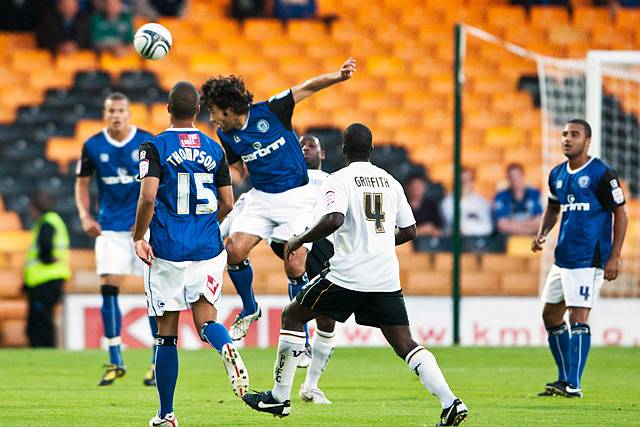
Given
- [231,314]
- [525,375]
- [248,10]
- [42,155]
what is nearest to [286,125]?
[525,375]

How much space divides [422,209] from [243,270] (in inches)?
310

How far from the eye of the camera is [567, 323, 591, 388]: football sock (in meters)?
10.0

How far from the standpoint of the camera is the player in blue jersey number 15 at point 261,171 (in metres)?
9.82

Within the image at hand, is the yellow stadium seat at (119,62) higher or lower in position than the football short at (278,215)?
higher

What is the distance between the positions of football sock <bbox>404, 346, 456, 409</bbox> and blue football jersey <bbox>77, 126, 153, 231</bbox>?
4.18 metres

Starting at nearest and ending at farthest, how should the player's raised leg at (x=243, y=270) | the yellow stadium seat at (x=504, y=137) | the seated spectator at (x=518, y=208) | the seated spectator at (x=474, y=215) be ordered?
the player's raised leg at (x=243, y=270)
the seated spectator at (x=518, y=208)
the seated spectator at (x=474, y=215)
the yellow stadium seat at (x=504, y=137)

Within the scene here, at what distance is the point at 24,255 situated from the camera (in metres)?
18.5

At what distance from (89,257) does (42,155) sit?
9.39 feet

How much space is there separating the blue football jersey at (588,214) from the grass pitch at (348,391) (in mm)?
1109

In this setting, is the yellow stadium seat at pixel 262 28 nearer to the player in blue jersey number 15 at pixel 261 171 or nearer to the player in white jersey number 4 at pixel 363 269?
the player in blue jersey number 15 at pixel 261 171

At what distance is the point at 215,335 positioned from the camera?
25.1ft

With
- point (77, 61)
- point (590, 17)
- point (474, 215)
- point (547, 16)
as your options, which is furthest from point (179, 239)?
point (590, 17)

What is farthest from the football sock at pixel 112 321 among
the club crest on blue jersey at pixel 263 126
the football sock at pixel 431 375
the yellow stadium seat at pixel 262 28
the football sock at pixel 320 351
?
the yellow stadium seat at pixel 262 28

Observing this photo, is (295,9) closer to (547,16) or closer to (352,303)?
(547,16)
